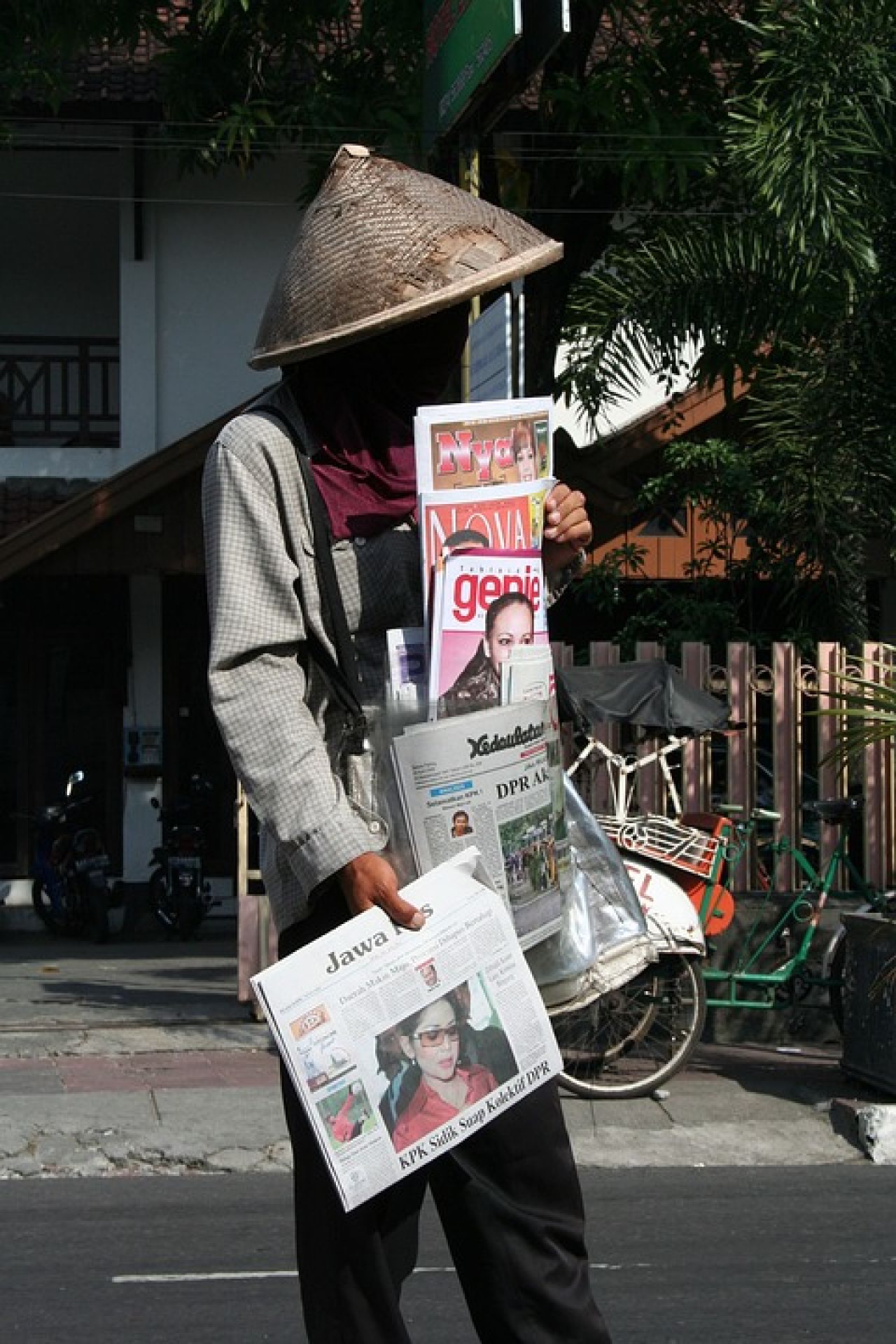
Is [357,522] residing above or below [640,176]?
below

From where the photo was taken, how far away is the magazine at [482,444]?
279 centimetres

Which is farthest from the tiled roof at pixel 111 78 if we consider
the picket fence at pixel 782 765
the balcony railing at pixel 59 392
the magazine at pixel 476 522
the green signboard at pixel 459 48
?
the magazine at pixel 476 522

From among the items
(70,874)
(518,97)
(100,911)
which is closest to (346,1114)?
(518,97)

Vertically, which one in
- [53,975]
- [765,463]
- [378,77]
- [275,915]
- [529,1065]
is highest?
[378,77]

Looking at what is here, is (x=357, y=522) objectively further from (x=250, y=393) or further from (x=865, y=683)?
(x=250, y=393)

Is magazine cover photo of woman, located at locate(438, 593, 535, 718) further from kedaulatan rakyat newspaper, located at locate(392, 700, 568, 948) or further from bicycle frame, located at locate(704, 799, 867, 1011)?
bicycle frame, located at locate(704, 799, 867, 1011)

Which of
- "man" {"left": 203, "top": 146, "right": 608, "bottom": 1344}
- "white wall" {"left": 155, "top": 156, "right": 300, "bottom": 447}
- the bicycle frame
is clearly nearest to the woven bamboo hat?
"man" {"left": 203, "top": 146, "right": 608, "bottom": 1344}

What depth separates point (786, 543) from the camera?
12375 mm

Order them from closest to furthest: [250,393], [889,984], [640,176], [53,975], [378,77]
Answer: [889,984], [640,176], [378,77], [53,975], [250,393]

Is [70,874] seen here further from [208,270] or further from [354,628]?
[354,628]

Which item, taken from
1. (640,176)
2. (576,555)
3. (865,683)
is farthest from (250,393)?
(576,555)

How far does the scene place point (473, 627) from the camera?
2.80m

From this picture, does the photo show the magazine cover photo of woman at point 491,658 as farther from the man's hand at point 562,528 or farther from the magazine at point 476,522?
the man's hand at point 562,528

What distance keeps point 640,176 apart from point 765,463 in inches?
99.7
